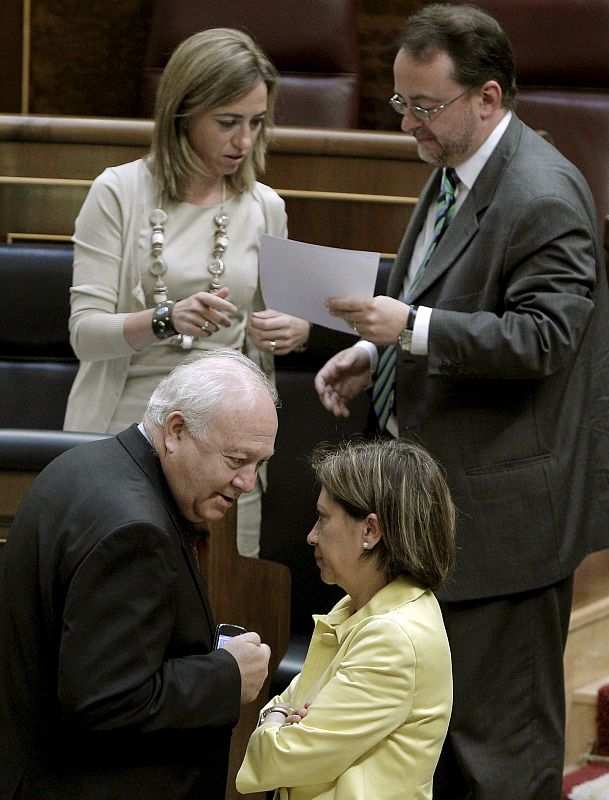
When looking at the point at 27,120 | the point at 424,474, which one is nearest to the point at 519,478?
the point at 424,474

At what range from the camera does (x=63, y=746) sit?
1.29m

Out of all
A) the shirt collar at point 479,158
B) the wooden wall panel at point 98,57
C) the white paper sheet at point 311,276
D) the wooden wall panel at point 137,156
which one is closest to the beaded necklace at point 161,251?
the white paper sheet at point 311,276

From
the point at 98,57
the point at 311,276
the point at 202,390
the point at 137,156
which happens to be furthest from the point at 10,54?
the point at 202,390

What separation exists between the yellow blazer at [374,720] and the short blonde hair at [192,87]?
976mm

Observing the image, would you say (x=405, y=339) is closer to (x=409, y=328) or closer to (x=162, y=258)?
(x=409, y=328)

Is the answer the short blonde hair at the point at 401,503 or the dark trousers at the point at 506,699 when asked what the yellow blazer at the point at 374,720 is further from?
the dark trousers at the point at 506,699

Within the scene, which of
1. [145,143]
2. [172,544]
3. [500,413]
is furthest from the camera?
[145,143]

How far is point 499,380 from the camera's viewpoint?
1.96 meters

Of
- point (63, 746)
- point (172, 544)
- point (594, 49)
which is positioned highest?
point (594, 49)

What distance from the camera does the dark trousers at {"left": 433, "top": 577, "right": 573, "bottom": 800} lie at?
200cm

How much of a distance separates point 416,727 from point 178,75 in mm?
1181

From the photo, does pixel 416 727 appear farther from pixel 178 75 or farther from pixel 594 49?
pixel 594 49

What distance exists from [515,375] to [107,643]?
2.90 ft

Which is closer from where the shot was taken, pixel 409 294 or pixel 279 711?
pixel 279 711
